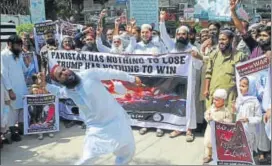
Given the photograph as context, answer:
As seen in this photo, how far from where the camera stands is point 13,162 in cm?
497

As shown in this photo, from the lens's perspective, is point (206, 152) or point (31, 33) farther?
point (31, 33)

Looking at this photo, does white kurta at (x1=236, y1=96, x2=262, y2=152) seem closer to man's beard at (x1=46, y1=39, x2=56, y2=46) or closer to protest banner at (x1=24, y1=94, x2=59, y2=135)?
protest banner at (x1=24, y1=94, x2=59, y2=135)

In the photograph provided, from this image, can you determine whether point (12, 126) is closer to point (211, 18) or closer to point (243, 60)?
point (243, 60)

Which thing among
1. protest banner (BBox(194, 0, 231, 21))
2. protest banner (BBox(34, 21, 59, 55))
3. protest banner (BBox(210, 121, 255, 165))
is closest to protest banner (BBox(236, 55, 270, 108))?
protest banner (BBox(210, 121, 255, 165))

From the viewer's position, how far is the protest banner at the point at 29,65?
6055 millimetres

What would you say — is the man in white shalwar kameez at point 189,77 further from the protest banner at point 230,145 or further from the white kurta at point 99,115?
the white kurta at point 99,115

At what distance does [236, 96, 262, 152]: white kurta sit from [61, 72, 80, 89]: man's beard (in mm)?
1698

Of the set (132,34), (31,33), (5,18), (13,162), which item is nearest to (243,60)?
(132,34)

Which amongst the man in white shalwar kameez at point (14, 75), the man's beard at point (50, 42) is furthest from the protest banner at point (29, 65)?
the man's beard at point (50, 42)

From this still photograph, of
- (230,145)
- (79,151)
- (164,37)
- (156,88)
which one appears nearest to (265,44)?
(230,145)

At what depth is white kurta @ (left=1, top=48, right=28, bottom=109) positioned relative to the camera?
17.7 ft

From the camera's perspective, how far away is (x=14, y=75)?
18.5 feet

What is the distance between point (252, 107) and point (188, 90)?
1.31 meters

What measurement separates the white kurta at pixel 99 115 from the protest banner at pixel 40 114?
1973 mm
